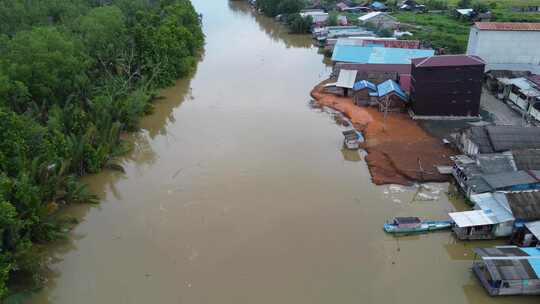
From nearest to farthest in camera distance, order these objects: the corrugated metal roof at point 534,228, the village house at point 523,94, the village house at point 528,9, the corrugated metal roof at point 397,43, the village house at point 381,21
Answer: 1. the corrugated metal roof at point 534,228
2. the village house at point 523,94
3. the corrugated metal roof at point 397,43
4. the village house at point 381,21
5. the village house at point 528,9

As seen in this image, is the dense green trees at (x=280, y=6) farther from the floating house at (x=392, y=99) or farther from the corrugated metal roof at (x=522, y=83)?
the corrugated metal roof at (x=522, y=83)

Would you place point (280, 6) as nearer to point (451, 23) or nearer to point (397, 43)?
point (451, 23)

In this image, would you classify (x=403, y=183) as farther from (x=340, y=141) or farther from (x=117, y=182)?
(x=117, y=182)

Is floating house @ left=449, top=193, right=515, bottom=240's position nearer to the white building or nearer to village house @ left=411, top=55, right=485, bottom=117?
village house @ left=411, top=55, right=485, bottom=117

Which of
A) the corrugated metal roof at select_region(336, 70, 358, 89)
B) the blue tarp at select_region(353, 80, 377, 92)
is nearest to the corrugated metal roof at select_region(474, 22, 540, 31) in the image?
the blue tarp at select_region(353, 80, 377, 92)

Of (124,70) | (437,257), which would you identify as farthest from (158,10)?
(437,257)

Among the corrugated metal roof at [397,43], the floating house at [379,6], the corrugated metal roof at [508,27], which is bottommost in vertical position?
the corrugated metal roof at [397,43]

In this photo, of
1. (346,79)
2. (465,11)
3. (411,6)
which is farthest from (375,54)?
(411,6)

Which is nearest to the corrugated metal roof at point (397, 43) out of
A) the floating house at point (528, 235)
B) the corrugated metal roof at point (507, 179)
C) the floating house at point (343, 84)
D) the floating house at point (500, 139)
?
the floating house at point (343, 84)
